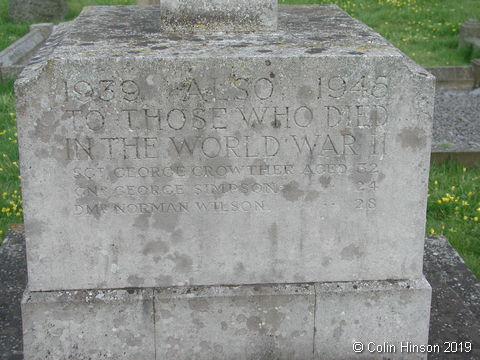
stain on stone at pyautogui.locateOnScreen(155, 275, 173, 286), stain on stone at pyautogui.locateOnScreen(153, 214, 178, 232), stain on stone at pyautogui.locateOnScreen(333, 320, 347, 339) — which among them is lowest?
stain on stone at pyautogui.locateOnScreen(333, 320, 347, 339)

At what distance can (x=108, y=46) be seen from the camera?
334 centimetres

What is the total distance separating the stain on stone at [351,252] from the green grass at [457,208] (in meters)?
Answer: 1.53

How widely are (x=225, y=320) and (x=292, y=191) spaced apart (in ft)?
2.31

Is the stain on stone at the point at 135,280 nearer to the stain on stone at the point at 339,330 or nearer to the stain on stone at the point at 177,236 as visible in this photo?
the stain on stone at the point at 177,236

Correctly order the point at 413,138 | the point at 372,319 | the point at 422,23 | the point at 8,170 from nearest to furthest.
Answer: the point at 413,138 → the point at 372,319 → the point at 8,170 → the point at 422,23

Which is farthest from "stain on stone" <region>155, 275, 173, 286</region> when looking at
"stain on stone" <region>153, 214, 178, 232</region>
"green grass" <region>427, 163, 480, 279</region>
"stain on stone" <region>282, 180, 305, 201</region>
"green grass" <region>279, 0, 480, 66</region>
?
"green grass" <region>279, 0, 480, 66</region>

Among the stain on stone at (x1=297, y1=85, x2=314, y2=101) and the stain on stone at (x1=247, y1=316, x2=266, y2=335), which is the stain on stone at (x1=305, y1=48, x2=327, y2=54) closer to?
the stain on stone at (x1=297, y1=85, x2=314, y2=101)

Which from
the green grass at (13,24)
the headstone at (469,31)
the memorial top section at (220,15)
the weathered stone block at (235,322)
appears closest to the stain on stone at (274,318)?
the weathered stone block at (235,322)

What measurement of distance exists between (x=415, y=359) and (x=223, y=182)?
52.2 inches

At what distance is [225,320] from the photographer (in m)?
3.51

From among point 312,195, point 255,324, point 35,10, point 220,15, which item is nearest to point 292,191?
point 312,195

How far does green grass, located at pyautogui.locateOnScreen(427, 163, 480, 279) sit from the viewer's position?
5.13 metres

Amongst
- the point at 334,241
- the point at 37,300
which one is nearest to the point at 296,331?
the point at 334,241

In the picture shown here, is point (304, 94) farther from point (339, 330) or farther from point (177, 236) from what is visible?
point (339, 330)
